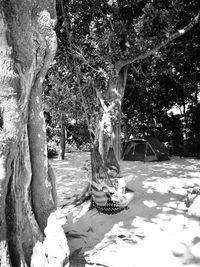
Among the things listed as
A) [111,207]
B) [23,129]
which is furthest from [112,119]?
[23,129]

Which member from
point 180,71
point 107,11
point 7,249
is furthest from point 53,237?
point 180,71

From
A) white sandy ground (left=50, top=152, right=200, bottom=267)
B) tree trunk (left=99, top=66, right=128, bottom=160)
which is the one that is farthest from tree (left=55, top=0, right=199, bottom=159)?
white sandy ground (left=50, top=152, right=200, bottom=267)

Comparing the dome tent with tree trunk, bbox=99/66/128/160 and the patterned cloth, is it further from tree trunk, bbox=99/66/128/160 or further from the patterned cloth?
the patterned cloth

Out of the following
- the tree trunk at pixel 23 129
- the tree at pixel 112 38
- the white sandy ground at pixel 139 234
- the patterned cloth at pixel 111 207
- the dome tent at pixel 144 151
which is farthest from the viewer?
the dome tent at pixel 144 151

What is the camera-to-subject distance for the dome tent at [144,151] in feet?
42.1

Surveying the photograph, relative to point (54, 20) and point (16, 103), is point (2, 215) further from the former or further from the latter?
point (54, 20)

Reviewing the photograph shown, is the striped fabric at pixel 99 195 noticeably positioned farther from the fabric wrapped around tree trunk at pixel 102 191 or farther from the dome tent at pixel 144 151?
the dome tent at pixel 144 151

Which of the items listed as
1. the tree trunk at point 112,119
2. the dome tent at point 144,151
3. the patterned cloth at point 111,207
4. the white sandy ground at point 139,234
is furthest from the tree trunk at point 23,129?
the dome tent at point 144,151

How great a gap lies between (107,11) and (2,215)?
6.00m

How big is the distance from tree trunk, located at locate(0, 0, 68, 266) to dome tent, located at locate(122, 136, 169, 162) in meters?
9.96

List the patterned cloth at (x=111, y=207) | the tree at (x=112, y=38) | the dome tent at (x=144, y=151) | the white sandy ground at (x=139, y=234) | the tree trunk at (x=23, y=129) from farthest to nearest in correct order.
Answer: the dome tent at (x=144, y=151) < the tree at (x=112, y=38) < the patterned cloth at (x=111, y=207) < the white sandy ground at (x=139, y=234) < the tree trunk at (x=23, y=129)

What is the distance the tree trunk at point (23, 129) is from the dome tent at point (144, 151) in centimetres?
996

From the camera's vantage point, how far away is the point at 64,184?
8055mm

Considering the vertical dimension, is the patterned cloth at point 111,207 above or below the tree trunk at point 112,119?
below
